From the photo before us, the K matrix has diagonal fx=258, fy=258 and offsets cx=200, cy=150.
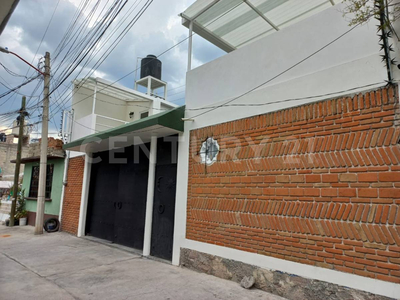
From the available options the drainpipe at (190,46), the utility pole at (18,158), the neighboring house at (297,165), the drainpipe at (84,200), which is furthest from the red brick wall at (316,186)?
the utility pole at (18,158)

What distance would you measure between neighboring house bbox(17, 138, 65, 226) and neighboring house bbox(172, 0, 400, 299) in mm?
6922

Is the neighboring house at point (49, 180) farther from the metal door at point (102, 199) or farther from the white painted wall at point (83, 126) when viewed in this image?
the metal door at point (102, 199)

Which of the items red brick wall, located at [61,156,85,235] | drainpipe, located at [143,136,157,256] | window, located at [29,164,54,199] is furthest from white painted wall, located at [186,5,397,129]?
window, located at [29,164,54,199]

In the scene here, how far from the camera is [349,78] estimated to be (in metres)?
3.34

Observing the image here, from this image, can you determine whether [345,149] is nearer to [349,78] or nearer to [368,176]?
[368,176]

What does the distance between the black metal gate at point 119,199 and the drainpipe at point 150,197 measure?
63 cm

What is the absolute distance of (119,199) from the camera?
7.77m

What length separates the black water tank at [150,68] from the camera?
15.8 meters

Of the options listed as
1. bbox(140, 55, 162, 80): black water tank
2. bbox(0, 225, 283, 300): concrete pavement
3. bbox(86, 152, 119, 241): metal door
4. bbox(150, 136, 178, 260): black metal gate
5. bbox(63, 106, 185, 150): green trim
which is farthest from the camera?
bbox(140, 55, 162, 80): black water tank

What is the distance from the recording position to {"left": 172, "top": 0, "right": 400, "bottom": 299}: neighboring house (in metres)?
2.97

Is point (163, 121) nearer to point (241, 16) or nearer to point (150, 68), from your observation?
point (241, 16)

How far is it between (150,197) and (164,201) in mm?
465

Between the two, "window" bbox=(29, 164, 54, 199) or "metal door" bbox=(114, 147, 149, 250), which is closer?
"metal door" bbox=(114, 147, 149, 250)

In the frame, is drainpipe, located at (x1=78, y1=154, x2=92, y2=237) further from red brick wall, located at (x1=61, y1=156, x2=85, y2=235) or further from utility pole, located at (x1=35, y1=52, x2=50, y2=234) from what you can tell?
utility pole, located at (x1=35, y1=52, x2=50, y2=234)
